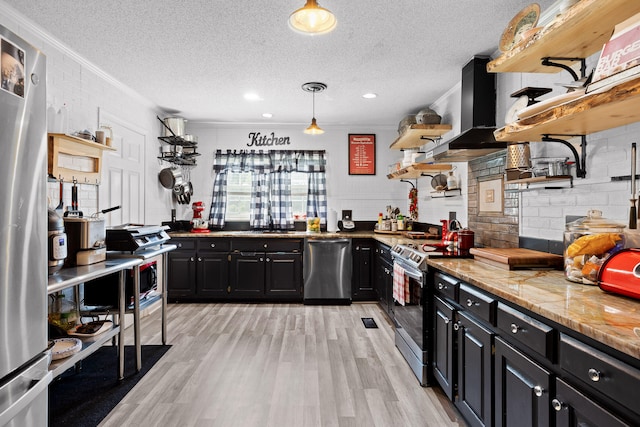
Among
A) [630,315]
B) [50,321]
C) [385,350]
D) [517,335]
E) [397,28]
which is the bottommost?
[385,350]

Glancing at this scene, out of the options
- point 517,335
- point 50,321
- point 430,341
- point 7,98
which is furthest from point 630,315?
point 50,321

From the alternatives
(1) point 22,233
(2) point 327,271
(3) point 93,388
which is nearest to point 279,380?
(3) point 93,388

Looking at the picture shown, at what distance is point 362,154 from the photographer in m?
5.56

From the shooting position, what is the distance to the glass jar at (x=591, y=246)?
5.34 feet

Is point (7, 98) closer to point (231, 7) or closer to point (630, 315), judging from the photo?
point (231, 7)

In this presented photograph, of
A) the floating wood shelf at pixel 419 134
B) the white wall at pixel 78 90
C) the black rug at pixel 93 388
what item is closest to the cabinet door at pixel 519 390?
the black rug at pixel 93 388

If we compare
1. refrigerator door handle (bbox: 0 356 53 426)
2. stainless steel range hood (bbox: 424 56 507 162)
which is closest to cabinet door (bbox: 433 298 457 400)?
stainless steel range hood (bbox: 424 56 507 162)

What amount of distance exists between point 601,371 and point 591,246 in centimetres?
82

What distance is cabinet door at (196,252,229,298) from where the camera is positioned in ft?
15.7

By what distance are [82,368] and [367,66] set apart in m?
3.54

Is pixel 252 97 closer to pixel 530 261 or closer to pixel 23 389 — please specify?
pixel 530 261

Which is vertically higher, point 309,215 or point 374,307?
point 309,215

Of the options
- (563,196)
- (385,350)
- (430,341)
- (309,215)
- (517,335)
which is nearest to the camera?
(517,335)

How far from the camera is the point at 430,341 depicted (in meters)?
2.56
